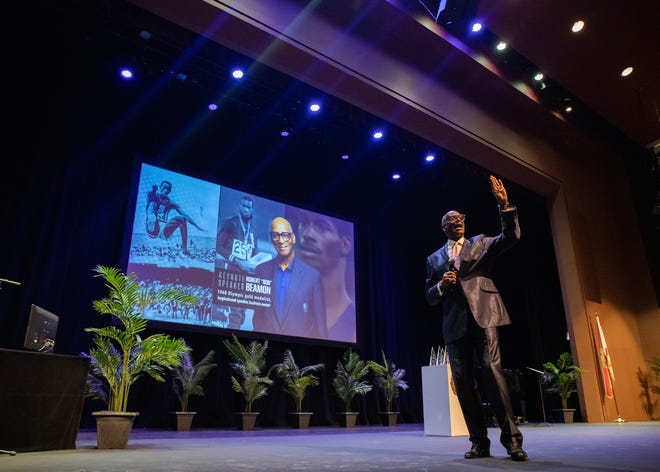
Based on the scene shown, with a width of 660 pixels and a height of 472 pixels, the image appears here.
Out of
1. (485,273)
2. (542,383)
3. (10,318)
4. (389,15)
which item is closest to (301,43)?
(389,15)

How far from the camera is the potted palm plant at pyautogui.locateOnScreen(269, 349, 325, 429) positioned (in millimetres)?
7864

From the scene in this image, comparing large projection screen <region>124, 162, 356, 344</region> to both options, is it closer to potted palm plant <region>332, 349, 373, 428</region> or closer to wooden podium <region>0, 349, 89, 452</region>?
potted palm plant <region>332, 349, 373, 428</region>

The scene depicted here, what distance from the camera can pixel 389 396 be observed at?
898 cm

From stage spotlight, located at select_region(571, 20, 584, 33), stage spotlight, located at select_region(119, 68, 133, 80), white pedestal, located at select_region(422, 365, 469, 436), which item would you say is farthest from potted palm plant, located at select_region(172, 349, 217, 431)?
stage spotlight, located at select_region(571, 20, 584, 33)

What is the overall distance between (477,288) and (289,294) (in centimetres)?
623

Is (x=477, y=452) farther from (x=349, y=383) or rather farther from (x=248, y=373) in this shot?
(x=349, y=383)

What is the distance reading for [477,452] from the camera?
230cm

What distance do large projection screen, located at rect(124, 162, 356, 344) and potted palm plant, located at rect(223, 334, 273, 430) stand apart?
33cm

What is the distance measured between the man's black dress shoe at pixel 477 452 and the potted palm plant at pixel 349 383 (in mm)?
6414

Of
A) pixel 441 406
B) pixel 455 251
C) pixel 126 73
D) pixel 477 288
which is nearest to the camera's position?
pixel 477 288

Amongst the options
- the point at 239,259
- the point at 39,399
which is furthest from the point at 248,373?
the point at 39,399

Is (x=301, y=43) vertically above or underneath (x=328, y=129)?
underneath

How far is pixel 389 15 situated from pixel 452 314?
3990mm

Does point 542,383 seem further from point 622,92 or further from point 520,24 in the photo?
point 520,24
